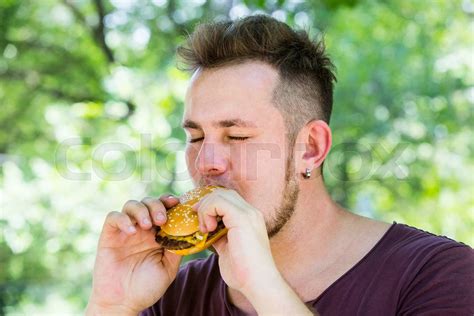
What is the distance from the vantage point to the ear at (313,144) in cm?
253

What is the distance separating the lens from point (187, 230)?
7.18 ft

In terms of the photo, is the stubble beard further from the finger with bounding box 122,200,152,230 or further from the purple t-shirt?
the finger with bounding box 122,200,152,230

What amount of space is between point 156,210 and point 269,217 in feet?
1.24

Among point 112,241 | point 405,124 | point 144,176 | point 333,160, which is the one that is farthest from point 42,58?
point 112,241

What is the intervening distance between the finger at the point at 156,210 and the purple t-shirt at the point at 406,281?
401 mm

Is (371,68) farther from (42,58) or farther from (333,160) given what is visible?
(42,58)

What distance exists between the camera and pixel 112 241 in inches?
96.3

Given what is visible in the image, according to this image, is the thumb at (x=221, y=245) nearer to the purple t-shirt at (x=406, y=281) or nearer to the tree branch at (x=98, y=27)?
the purple t-shirt at (x=406, y=281)

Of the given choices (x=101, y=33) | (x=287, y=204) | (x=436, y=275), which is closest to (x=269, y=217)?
(x=287, y=204)

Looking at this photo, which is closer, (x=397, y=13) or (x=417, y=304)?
(x=417, y=304)

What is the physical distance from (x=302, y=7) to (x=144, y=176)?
2025 millimetres

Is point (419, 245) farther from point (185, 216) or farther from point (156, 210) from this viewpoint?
point (156, 210)

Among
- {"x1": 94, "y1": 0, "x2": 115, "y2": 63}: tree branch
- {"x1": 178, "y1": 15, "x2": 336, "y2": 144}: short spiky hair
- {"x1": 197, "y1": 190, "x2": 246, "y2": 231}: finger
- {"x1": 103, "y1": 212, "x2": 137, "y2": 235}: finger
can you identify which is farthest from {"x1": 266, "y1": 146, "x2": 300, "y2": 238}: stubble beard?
{"x1": 94, "y1": 0, "x2": 115, "y2": 63}: tree branch

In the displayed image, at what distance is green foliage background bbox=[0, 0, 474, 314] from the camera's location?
6.30 meters
